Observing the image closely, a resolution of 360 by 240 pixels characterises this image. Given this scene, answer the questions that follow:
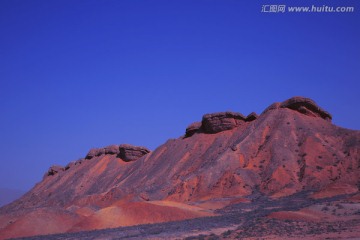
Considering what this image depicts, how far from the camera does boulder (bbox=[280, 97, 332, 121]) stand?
1909 inches

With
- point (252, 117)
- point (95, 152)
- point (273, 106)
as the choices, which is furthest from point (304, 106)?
point (95, 152)

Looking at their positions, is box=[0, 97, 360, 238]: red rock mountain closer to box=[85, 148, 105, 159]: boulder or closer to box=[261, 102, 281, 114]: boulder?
box=[261, 102, 281, 114]: boulder

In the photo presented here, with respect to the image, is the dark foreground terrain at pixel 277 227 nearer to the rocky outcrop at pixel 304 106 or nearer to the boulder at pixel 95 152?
the rocky outcrop at pixel 304 106

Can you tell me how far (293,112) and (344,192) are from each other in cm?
1818

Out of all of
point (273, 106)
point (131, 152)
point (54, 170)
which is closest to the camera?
point (273, 106)

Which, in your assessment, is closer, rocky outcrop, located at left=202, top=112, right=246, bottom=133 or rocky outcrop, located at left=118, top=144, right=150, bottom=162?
rocky outcrop, located at left=202, top=112, right=246, bottom=133

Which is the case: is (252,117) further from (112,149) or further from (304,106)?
(112,149)

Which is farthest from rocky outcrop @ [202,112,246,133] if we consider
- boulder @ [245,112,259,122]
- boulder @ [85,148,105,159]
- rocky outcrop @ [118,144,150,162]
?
→ boulder @ [85,148,105,159]

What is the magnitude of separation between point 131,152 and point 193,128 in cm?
1511

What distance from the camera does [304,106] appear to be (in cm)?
4872

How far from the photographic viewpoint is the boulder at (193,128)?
58.1 metres

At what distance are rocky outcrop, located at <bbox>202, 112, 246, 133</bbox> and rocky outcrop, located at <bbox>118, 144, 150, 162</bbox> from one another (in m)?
17.5

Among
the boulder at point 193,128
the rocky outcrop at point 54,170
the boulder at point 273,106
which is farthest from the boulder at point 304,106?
the rocky outcrop at point 54,170

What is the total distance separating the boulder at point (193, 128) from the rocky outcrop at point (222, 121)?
241 centimetres
